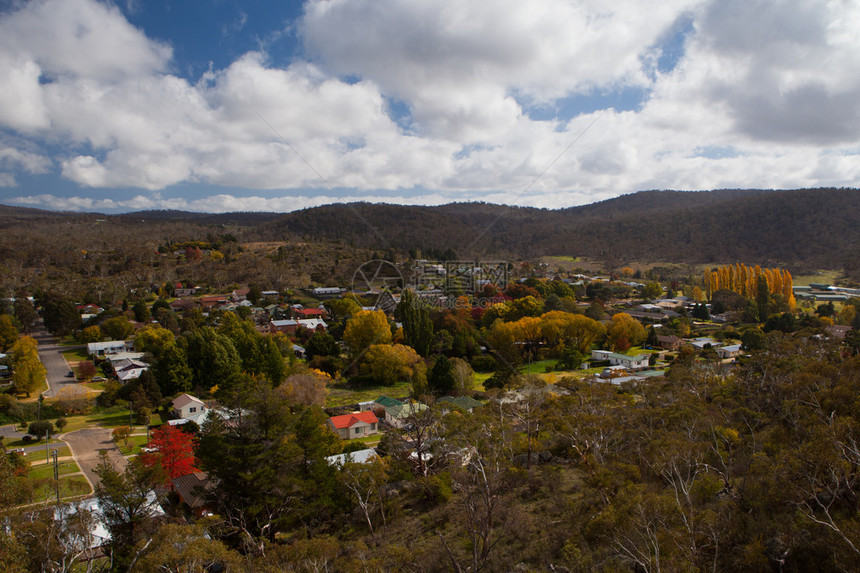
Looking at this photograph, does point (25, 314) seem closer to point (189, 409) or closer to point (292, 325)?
point (292, 325)

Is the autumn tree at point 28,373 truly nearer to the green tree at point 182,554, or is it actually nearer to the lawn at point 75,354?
the lawn at point 75,354

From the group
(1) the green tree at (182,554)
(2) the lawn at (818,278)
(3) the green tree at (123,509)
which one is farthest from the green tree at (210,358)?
(2) the lawn at (818,278)

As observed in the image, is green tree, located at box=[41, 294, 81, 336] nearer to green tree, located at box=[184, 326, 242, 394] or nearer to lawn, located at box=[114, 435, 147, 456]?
green tree, located at box=[184, 326, 242, 394]

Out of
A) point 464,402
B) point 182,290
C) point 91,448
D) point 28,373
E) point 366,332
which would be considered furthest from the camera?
point 182,290

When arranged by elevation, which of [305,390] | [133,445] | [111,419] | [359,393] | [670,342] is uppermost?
[305,390]

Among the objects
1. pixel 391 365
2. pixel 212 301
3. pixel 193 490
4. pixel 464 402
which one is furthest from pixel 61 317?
pixel 464 402

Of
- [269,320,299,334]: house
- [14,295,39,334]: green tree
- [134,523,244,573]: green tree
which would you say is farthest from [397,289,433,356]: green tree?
[14,295,39,334]: green tree

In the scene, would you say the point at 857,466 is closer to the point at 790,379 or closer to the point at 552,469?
the point at 552,469
